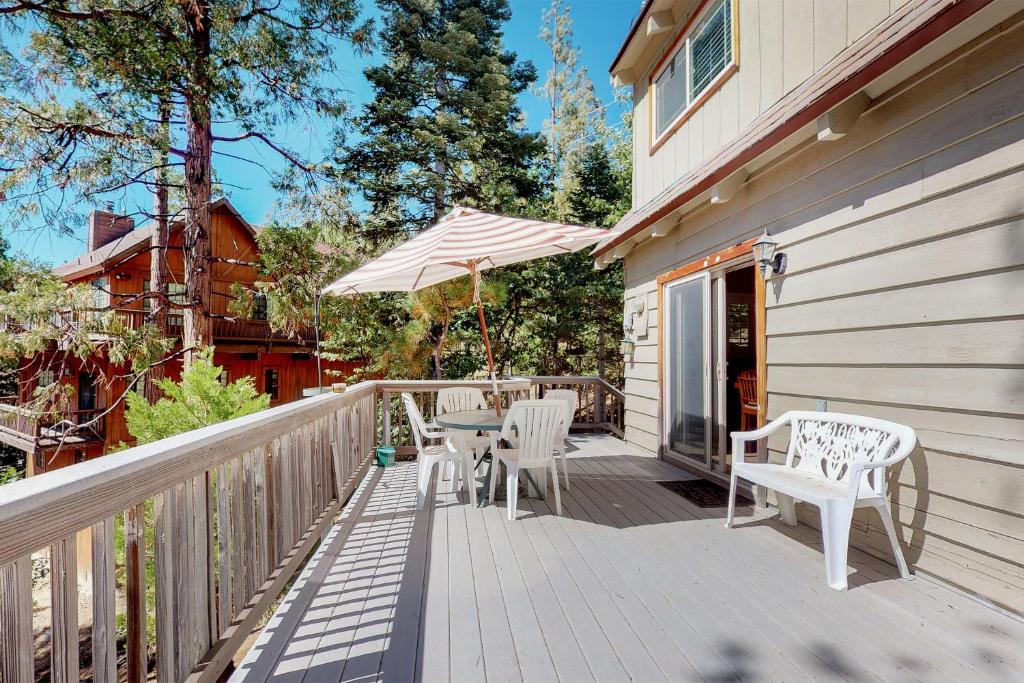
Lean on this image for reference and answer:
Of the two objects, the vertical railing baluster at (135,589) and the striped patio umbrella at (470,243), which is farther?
the striped patio umbrella at (470,243)

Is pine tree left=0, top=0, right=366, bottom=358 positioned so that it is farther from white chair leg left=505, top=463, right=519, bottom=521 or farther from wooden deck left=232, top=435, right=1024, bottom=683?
wooden deck left=232, top=435, right=1024, bottom=683

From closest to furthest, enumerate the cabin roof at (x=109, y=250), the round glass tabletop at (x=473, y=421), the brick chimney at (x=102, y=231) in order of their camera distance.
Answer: the round glass tabletop at (x=473, y=421), the cabin roof at (x=109, y=250), the brick chimney at (x=102, y=231)

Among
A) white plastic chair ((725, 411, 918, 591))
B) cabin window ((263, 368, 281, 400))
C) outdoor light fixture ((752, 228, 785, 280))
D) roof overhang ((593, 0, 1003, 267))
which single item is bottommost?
cabin window ((263, 368, 281, 400))

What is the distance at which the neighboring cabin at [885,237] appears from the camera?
2232 millimetres

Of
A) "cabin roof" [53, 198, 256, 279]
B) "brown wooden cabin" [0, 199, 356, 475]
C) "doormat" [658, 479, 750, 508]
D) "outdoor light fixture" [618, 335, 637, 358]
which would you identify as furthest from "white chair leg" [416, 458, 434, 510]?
"cabin roof" [53, 198, 256, 279]

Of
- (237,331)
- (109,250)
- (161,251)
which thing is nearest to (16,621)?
(161,251)

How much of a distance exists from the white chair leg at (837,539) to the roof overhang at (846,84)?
210 centimetres

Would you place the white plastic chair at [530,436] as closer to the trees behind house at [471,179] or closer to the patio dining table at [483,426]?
the patio dining table at [483,426]

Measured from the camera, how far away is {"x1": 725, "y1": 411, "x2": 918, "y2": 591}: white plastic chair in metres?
2.41

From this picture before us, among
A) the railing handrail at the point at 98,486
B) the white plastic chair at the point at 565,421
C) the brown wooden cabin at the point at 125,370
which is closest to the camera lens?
the railing handrail at the point at 98,486

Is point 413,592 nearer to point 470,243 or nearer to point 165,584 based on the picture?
point 165,584

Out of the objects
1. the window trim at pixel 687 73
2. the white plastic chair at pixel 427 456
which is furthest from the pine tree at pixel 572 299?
the white plastic chair at pixel 427 456

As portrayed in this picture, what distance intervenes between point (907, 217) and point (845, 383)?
3.19 feet

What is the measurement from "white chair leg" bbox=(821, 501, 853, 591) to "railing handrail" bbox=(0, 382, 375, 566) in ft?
8.70
